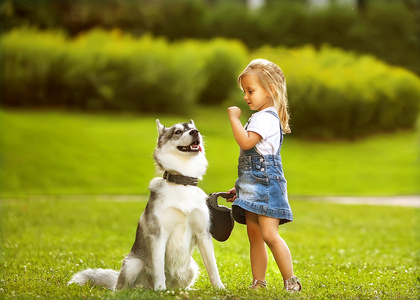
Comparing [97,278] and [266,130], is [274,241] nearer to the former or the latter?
[266,130]

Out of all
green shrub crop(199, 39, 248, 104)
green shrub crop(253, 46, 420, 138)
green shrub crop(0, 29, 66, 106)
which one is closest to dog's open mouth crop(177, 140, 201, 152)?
green shrub crop(253, 46, 420, 138)

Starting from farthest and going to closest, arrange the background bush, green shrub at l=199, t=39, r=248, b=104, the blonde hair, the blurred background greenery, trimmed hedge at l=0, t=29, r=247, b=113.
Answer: the background bush → green shrub at l=199, t=39, r=248, b=104 → trimmed hedge at l=0, t=29, r=247, b=113 → the blurred background greenery → the blonde hair

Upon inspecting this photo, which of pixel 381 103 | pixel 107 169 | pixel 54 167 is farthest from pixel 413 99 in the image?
pixel 54 167

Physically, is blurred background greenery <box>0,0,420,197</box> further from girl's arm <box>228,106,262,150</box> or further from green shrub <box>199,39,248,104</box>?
girl's arm <box>228,106,262,150</box>

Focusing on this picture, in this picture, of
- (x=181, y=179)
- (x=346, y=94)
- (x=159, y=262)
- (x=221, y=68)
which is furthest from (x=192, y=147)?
(x=221, y=68)

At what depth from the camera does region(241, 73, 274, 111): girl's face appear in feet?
15.9

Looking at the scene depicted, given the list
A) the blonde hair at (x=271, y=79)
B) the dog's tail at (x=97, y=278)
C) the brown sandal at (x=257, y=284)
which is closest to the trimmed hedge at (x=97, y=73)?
the dog's tail at (x=97, y=278)

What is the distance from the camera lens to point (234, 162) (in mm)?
19297

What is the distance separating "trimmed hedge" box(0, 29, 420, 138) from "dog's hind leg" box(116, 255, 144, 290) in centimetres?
1730

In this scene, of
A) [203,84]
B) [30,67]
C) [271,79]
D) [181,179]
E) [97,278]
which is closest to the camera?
[181,179]

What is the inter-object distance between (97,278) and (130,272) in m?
0.51

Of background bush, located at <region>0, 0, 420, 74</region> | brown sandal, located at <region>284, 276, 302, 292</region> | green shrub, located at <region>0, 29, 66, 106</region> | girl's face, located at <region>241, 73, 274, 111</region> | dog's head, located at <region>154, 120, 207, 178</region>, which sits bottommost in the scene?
brown sandal, located at <region>284, 276, 302, 292</region>

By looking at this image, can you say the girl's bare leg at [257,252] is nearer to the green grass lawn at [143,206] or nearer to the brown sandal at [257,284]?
the brown sandal at [257,284]

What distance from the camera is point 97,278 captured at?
510 cm
